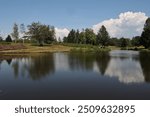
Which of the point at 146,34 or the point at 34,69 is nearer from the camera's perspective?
the point at 34,69

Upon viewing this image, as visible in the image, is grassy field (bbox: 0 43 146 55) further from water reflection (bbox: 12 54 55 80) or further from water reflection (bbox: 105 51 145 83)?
water reflection (bbox: 105 51 145 83)

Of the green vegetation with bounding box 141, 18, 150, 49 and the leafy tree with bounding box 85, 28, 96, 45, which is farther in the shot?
the leafy tree with bounding box 85, 28, 96, 45

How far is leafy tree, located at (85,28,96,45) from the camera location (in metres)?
147

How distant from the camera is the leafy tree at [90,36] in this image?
14740 centimetres

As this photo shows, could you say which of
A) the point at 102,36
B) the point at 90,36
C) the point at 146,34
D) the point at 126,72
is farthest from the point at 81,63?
the point at 90,36

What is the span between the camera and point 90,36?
486ft

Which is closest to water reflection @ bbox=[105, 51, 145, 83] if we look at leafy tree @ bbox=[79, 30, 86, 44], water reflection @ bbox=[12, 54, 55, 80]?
water reflection @ bbox=[12, 54, 55, 80]

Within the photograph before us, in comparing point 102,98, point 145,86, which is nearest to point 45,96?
point 102,98

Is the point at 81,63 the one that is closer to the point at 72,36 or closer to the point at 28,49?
the point at 28,49

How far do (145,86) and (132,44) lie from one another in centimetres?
17061

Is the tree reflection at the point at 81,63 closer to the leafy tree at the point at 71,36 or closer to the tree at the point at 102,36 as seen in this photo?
the tree at the point at 102,36

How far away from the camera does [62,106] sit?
13383mm

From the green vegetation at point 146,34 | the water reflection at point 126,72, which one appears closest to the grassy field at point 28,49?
the green vegetation at point 146,34

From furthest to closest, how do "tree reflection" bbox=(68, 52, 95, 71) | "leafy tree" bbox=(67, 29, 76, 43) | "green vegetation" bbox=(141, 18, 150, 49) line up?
"leafy tree" bbox=(67, 29, 76, 43), "green vegetation" bbox=(141, 18, 150, 49), "tree reflection" bbox=(68, 52, 95, 71)
